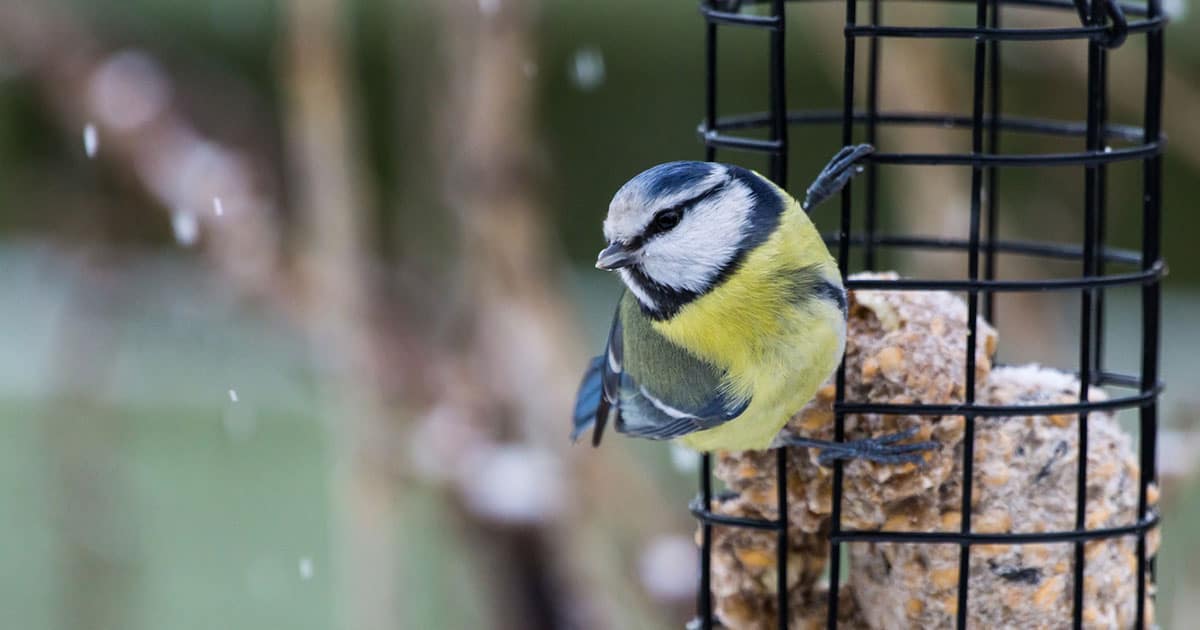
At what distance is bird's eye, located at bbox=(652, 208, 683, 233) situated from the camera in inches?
61.1

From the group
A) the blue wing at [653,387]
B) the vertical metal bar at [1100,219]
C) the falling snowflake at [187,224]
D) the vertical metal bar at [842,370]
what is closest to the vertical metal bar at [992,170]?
the vertical metal bar at [1100,219]

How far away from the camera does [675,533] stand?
9.27 ft

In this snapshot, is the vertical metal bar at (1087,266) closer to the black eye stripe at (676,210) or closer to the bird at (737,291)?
the bird at (737,291)

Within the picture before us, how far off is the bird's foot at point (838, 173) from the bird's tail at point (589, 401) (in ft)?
1.28

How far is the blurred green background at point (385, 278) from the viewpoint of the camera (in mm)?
2646

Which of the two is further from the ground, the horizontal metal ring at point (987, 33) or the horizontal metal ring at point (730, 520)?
the horizontal metal ring at point (987, 33)

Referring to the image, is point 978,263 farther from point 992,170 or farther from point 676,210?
point 992,170

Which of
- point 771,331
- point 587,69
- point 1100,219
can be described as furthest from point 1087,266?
point 587,69

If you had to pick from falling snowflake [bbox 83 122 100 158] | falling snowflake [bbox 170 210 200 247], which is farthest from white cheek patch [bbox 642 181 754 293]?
falling snowflake [bbox 83 122 100 158]

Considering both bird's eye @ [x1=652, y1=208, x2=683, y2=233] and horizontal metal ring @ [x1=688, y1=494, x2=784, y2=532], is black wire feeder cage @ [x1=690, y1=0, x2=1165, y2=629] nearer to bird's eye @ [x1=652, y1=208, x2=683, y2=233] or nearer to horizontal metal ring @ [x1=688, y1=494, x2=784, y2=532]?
horizontal metal ring @ [x1=688, y1=494, x2=784, y2=532]

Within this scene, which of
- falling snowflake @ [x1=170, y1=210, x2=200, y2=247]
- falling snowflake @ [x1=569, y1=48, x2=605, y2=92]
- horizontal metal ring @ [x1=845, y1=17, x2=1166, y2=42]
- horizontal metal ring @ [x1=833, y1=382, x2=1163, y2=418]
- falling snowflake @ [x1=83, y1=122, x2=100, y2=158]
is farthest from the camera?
falling snowflake @ [x1=569, y1=48, x2=605, y2=92]

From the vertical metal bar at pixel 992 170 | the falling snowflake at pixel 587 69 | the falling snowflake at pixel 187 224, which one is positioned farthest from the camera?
the falling snowflake at pixel 587 69

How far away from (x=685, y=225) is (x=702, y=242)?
3 centimetres

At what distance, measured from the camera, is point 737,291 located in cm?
162
